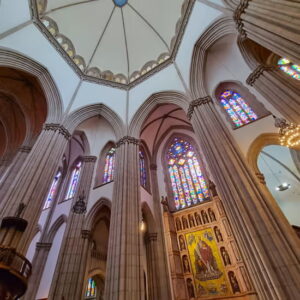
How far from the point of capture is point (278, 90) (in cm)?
603

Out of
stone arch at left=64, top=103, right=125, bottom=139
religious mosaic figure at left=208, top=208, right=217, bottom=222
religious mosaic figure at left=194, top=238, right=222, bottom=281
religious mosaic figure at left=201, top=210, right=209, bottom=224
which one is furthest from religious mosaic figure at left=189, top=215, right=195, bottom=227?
stone arch at left=64, top=103, right=125, bottom=139

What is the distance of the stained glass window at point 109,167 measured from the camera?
36.6 feet

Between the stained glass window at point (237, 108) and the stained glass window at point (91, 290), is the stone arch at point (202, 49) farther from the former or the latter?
the stained glass window at point (91, 290)

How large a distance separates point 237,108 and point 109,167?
7895 mm

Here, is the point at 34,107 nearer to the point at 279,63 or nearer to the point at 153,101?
the point at 153,101

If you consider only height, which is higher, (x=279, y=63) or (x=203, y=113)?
(x=279, y=63)

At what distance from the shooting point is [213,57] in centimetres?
979

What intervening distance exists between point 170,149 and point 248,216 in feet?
30.4

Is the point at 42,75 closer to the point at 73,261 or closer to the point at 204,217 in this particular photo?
the point at 73,261

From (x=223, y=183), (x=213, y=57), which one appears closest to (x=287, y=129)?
(x=223, y=183)

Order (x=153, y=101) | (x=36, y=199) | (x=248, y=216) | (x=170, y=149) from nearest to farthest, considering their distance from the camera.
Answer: (x=248, y=216) → (x=36, y=199) → (x=153, y=101) → (x=170, y=149)

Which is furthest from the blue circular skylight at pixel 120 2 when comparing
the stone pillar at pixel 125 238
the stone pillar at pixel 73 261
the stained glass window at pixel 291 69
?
the stone pillar at pixel 73 261

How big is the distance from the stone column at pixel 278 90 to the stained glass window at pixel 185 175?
604 cm


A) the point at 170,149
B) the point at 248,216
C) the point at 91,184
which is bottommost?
the point at 248,216
